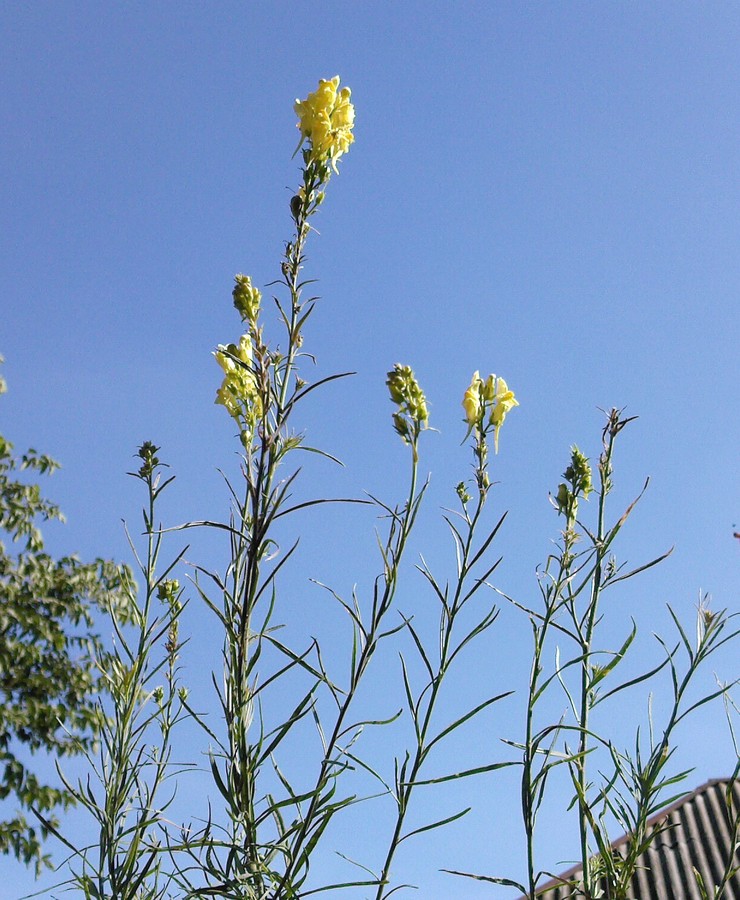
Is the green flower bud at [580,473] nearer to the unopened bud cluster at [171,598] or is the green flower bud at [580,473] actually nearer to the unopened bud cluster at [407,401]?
the unopened bud cluster at [407,401]

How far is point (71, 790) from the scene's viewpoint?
1260 millimetres

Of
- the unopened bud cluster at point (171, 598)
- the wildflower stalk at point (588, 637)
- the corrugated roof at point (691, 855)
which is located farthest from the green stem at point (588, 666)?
the corrugated roof at point (691, 855)

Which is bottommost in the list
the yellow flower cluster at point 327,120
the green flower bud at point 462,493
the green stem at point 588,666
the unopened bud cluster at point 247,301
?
the green stem at point 588,666

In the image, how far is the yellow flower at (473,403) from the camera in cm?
134

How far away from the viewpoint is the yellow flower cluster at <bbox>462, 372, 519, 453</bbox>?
1.35 metres

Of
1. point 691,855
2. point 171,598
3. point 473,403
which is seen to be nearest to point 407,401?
→ point 473,403

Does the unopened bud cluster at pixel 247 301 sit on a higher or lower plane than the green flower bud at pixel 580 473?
higher

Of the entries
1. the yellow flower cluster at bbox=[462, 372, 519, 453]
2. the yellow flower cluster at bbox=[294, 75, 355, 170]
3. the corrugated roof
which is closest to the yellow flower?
the yellow flower cluster at bbox=[462, 372, 519, 453]

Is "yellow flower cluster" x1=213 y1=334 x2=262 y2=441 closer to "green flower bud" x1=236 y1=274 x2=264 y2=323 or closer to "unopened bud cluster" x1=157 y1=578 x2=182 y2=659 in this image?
"green flower bud" x1=236 y1=274 x2=264 y2=323

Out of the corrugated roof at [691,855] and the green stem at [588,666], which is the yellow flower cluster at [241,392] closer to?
the green stem at [588,666]

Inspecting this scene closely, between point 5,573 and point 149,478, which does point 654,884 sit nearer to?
point 5,573

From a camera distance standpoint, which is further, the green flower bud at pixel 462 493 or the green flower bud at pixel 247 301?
the green flower bud at pixel 462 493

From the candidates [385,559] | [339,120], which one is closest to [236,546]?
[385,559]

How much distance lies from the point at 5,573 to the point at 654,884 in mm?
6307
